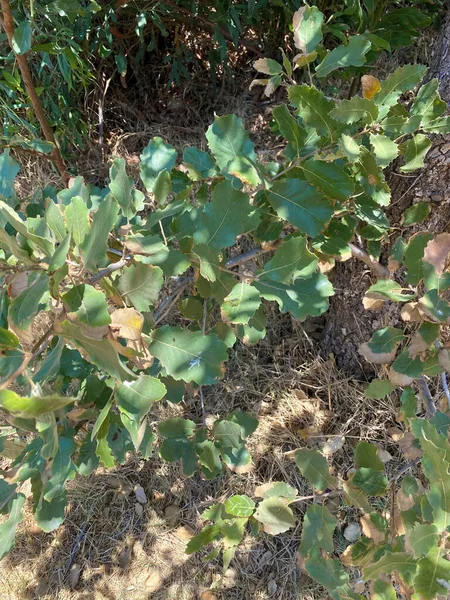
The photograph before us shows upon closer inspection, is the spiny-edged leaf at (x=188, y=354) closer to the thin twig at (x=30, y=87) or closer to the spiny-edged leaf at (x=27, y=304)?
the spiny-edged leaf at (x=27, y=304)

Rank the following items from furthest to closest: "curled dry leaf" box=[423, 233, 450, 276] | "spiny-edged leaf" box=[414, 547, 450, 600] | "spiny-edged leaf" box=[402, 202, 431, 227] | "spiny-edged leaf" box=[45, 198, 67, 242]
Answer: "spiny-edged leaf" box=[402, 202, 431, 227] < "curled dry leaf" box=[423, 233, 450, 276] < "spiny-edged leaf" box=[45, 198, 67, 242] < "spiny-edged leaf" box=[414, 547, 450, 600]

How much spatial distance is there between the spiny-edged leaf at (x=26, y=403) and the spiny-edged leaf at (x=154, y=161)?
0.58 m

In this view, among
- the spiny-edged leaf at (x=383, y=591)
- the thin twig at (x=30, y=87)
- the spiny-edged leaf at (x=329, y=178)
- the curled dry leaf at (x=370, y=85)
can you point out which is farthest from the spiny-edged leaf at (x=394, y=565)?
the thin twig at (x=30, y=87)

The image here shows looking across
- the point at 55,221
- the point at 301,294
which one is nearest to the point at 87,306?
the point at 55,221

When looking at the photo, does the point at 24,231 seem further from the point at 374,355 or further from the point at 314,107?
the point at 374,355

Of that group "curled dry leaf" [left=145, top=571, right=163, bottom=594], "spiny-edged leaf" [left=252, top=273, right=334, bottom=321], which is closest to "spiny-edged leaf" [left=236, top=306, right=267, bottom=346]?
"spiny-edged leaf" [left=252, top=273, right=334, bottom=321]

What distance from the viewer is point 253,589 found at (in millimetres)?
1587

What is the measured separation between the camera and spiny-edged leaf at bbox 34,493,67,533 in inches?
37.3

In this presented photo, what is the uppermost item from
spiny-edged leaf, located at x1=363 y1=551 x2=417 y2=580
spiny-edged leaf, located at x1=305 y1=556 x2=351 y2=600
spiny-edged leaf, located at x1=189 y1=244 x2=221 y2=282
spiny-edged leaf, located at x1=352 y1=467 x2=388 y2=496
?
spiny-edged leaf, located at x1=189 y1=244 x2=221 y2=282

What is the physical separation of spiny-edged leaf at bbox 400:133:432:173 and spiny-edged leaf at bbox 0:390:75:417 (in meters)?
0.82

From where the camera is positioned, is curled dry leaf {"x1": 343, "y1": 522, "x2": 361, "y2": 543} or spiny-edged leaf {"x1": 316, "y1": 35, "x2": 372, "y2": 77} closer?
spiny-edged leaf {"x1": 316, "y1": 35, "x2": 372, "y2": 77}

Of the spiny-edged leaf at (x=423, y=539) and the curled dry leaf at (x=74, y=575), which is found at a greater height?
the spiny-edged leaf at (x=423, y=539)

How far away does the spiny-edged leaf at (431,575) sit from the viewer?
61 centimetres

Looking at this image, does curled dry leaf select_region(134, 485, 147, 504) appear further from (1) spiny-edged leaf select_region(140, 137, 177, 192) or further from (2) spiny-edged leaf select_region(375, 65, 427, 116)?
(2) spiny-edged leaf select_region(375, 65, 427, 116)
